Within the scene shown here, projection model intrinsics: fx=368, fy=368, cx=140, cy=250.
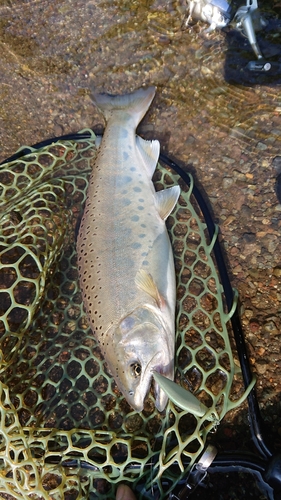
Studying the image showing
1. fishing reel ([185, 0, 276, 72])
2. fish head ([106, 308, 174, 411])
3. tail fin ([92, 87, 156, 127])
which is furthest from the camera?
fishing reel ([185, 0, 276, 72])

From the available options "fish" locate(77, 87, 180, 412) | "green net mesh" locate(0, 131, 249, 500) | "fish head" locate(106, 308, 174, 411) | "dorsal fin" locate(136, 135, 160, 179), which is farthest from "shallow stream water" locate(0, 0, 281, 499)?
"fish head" locate(106, 308, 174, 411)

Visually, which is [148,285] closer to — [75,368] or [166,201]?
[166,201]

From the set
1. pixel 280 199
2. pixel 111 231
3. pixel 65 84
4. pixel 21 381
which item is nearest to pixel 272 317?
pixel 280 199

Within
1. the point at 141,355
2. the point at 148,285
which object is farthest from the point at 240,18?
the point at 141,355

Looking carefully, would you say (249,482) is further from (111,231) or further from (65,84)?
(65,84)

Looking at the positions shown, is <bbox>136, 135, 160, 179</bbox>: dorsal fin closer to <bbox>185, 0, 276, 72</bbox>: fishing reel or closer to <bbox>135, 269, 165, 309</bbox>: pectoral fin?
<bbox>135, 269, 165, 309</bbox>: pectoral fin
